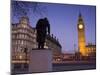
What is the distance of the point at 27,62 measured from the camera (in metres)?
2.90

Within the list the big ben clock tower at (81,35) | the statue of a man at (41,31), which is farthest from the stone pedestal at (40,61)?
the big ben clock tower at (81,35)

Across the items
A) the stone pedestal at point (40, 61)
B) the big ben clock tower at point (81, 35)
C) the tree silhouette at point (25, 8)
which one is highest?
the tree silhouette at point (25, 8)

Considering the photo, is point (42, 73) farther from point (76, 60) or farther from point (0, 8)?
A: point (0, 8)

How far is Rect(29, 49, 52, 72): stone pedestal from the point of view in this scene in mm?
2926

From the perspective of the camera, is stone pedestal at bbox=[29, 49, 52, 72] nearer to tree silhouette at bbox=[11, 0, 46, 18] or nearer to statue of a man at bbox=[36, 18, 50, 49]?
statue of a man at bbox=[36, 18, 50, 49]

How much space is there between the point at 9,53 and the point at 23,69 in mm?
269

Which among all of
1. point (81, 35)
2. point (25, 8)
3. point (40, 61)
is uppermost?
point (25, 8)

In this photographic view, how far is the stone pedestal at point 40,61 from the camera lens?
9.60ft

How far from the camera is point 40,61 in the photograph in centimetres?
297

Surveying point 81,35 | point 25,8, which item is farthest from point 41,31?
point 81,35

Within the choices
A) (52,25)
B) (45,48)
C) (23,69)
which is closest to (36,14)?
(52,25)

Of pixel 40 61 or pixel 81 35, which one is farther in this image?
pixel 81 35

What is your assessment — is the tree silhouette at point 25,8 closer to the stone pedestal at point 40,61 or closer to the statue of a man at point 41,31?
the statue of a man at point 41,31

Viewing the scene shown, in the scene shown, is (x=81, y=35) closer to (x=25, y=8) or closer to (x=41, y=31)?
(x=41, y=31)
